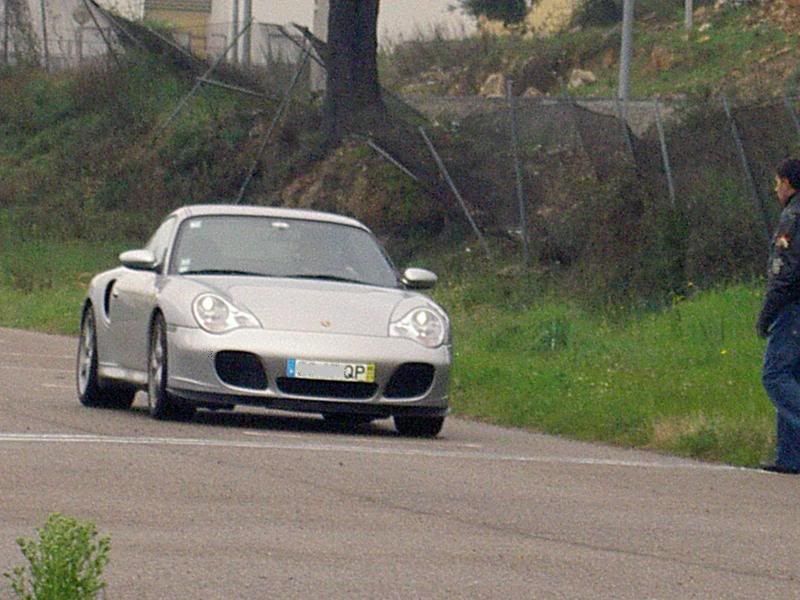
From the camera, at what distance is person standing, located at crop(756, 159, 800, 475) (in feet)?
42.8

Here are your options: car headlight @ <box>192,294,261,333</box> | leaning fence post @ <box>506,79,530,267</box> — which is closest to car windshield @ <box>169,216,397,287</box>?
car headlight @ <box>192,294,261,333</box>

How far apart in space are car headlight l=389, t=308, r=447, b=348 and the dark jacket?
7.17 feet

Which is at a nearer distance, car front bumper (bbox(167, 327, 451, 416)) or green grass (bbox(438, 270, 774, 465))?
car front bumper (bbox(167, 327, 451, 416))

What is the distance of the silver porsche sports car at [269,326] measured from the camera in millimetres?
13750

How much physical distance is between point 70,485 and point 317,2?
129ft

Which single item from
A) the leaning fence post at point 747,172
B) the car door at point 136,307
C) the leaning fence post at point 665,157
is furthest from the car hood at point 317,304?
the leaning fence post at point 665,157

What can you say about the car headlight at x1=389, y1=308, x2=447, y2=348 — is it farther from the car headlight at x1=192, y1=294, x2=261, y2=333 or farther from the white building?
the white building

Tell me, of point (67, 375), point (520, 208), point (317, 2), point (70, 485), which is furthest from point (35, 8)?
point (70, 485)

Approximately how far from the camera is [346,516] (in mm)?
9734

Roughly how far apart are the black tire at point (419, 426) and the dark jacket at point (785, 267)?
7.60 feet

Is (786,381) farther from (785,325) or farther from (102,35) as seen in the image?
(102,35)

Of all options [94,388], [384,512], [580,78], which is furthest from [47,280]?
[580,78]

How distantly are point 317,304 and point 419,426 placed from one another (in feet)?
3.45

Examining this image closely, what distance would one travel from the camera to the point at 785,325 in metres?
13.2
